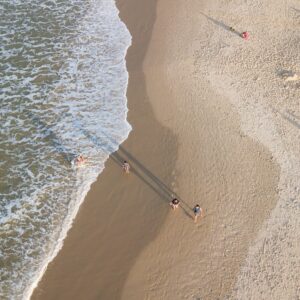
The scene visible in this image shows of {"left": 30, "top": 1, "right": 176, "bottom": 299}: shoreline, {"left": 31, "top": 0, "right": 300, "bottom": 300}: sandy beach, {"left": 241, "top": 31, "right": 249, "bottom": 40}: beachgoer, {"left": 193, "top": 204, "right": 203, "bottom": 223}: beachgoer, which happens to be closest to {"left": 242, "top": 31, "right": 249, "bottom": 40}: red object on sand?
{"left": 241, "top": 31, "right": 249, "bottom": 40}: beachgoer

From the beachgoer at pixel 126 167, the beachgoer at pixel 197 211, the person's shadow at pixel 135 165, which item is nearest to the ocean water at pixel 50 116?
the person's shadow at pixel 135 165

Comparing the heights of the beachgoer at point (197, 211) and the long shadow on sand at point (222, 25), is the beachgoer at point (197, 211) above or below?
below

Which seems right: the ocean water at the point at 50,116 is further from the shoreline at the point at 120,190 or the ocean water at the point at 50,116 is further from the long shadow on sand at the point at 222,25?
the long shadow on sand at the point at 222,25

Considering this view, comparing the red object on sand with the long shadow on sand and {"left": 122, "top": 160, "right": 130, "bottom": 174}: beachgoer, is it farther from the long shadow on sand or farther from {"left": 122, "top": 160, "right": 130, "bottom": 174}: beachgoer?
{"left": 122, "top": 160, "right": 130, "bottom": 174}: beachgoer

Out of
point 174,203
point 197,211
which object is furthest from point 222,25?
point 197,211

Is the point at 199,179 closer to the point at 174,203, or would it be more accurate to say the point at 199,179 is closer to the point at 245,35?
the point at 174,203

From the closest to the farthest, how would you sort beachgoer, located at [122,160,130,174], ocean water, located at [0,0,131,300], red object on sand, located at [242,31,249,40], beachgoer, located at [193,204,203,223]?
ocean water, located at [0,0,131,300]
beachgoer, located at [193,204,203,223]
beachgoer, located at [122,160,130,174]
red object on sand, located at [242,31,249,40]
